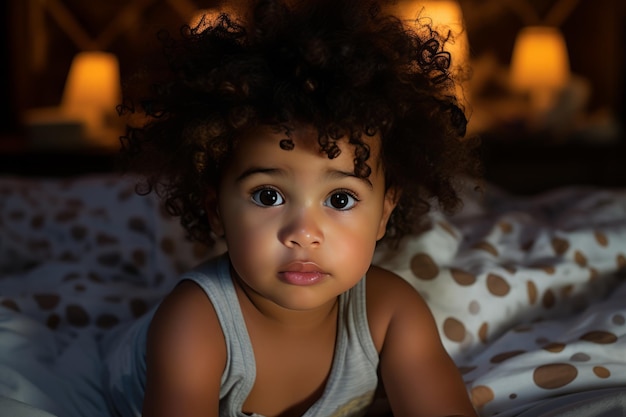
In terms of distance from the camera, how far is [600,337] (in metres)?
0.98

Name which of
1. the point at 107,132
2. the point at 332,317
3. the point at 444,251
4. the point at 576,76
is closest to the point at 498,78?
the point at 576,76

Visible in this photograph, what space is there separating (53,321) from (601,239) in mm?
845

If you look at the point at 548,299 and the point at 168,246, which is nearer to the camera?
the point at 548,299

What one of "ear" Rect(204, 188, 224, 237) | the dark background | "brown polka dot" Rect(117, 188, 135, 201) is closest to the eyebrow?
"ear" Rect(204, 188, 224, 237)

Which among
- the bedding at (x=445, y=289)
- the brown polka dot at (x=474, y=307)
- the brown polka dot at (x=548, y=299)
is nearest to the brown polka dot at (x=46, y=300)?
the bedding at (x=445, y=289)

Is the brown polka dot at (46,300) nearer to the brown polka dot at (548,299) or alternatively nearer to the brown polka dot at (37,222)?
the brown polka dot at (37,222)

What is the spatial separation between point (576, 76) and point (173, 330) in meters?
2.89

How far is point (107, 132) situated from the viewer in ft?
9.80

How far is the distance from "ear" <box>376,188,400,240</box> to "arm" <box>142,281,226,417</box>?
8.0 inches

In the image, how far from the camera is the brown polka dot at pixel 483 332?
108 cm

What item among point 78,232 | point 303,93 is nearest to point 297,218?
point 303,93

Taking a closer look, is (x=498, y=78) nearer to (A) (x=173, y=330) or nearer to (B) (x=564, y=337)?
(B) (x=564, y=337)

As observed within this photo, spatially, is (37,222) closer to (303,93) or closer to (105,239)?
(105,239)

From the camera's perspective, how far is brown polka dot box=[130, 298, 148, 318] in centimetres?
117
